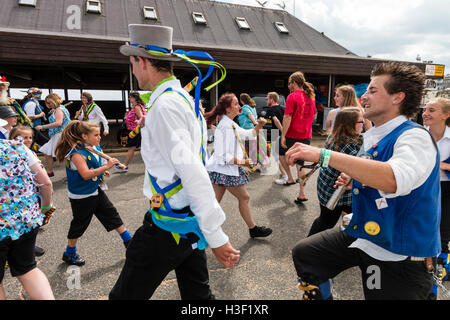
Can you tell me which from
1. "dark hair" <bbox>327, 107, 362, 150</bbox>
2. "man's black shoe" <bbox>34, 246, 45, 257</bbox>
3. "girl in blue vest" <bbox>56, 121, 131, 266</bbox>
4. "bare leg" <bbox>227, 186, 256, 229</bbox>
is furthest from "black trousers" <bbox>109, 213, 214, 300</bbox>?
"man's black shoe" <bbox>34, 246, 45, 257</bbox>

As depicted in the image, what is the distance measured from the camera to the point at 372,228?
1.69m

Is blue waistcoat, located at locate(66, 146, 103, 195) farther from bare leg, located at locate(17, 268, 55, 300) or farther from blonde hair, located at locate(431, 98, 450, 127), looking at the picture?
blonde hair, located at locate(431, 98, 450, 127)

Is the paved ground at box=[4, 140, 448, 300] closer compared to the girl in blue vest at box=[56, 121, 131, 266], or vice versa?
the paved ground at box=[4, 140, 448, 300]

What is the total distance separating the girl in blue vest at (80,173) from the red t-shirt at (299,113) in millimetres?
3507

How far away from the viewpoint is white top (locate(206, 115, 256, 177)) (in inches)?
139

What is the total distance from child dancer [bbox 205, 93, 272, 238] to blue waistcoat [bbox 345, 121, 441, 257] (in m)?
2.02

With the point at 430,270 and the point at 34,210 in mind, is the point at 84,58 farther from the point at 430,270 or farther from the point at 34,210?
the point at 430,270

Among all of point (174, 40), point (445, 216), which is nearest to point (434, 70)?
point (174, 40)

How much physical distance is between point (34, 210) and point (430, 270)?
9.26ft

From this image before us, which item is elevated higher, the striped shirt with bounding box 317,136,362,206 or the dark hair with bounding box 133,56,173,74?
the dark hair with bounding box 133,56,173,74

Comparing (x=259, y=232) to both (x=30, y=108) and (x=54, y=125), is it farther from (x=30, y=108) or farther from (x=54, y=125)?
(x=30, y=108)

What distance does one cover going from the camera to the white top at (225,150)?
139 inches

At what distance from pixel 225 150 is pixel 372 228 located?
217 centimetres
